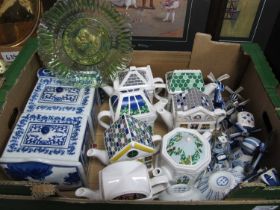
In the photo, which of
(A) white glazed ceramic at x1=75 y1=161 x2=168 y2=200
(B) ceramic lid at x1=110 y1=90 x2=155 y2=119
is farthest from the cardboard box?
(B) ceramic lid at x1=110 y1=90 x2=155 y2=119

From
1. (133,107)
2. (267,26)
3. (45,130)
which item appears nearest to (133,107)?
(133,107)

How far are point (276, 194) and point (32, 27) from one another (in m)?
0.76

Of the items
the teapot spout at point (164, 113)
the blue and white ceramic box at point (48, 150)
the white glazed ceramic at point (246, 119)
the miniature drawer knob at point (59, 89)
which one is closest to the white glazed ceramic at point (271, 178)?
the white glazed ceramic at point (246, 119)

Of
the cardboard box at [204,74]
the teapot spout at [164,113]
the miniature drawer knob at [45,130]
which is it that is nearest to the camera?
the cardboard box at [204,74]

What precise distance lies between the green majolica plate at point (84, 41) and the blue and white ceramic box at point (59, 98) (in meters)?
0.03

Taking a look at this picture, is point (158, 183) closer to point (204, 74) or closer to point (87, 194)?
point (87, 194)

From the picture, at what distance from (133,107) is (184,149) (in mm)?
170

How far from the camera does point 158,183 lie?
521mm

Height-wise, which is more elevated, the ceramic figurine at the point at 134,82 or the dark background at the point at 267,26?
the dark background at the point at 267,26

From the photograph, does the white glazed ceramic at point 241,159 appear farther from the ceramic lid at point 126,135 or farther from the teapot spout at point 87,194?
the teapot spout at point 87,194

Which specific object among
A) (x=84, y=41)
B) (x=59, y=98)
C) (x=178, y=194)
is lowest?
(x=178, y=194)

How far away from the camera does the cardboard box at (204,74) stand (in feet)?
1.54

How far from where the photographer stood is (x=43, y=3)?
0.77 metres

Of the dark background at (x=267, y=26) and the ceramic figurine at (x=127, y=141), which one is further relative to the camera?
the dark background at (x=267, y=26)
